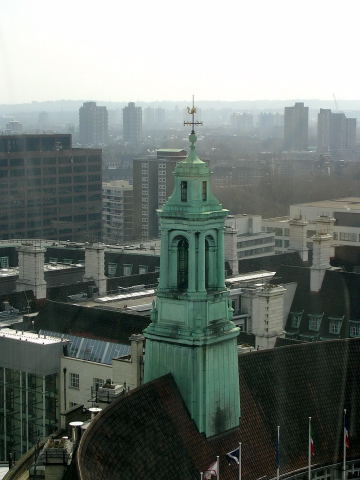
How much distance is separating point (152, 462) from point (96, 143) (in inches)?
4437

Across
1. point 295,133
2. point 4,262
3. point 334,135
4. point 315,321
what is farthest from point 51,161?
point 315,321

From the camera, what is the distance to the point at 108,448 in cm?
1661

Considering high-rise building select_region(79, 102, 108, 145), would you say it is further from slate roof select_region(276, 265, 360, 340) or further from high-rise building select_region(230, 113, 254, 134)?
slate roof select_region(276, 265, 360, 340)

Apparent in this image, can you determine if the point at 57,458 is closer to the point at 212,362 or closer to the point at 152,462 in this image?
the point at 152,462

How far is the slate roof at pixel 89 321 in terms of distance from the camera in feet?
95.6

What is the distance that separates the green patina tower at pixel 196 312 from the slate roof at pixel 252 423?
1.08 feet

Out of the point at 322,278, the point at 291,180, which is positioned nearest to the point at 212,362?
the point at 322,278

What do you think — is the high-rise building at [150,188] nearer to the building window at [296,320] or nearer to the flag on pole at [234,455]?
the building window at [296,320]

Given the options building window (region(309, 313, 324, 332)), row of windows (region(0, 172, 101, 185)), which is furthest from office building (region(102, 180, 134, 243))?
building window (region(309, 313, 324, 332))

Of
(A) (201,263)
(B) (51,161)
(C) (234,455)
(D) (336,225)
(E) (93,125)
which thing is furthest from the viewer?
(E) (93,125)

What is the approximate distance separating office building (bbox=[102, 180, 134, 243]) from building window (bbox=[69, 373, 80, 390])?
56.9 metres

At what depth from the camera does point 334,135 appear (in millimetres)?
112562

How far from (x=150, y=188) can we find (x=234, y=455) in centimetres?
6798

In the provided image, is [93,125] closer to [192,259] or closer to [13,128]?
Answer: [13,128]
